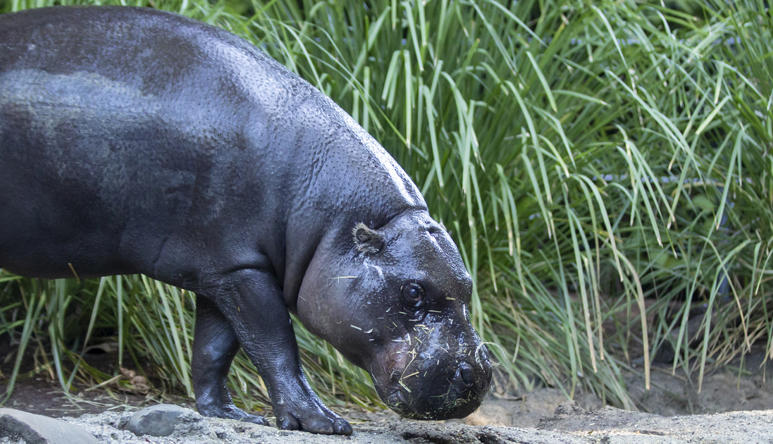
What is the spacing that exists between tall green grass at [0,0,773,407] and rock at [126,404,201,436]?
144 centimetres

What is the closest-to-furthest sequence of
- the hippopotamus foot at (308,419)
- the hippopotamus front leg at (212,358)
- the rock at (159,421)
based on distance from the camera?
the rock at (159,421), the hippopotamus foot at (308,419), the hippopotamus front leg at (212,358)

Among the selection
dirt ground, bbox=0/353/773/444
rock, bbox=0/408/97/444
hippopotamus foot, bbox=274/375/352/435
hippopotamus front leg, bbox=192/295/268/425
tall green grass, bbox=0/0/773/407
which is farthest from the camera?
tall green grass, bbox=0/0/773/407

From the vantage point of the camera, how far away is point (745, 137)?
441cm

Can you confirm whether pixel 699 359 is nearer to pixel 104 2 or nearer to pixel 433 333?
pixel 433 333

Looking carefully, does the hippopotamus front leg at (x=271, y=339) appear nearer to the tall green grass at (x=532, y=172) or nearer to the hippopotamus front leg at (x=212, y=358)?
the hippopotamus front leg at (x=212, y=358)

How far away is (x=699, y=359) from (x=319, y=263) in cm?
274

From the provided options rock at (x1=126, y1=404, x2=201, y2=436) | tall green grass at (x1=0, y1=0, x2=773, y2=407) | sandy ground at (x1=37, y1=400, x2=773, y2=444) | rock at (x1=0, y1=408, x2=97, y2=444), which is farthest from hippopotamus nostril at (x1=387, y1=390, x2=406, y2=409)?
tall green grass at (x1=0, y1=0, x2=773, y2=407)

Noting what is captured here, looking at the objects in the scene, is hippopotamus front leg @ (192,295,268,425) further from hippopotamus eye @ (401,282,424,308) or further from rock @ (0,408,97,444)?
rock @ (0,408,97,444)

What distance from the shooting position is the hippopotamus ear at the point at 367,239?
2.39m

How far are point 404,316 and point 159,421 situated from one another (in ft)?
2.13

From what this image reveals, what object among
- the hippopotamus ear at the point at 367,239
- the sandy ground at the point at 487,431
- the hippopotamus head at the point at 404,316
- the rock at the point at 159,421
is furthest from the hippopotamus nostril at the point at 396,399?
the rock at the point at 159,421

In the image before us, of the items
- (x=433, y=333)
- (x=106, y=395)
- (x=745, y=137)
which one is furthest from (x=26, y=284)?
(x=745, y=137)

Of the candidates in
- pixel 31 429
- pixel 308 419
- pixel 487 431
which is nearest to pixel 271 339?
pixel 308 419

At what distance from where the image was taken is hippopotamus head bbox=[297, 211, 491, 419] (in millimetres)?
2328
